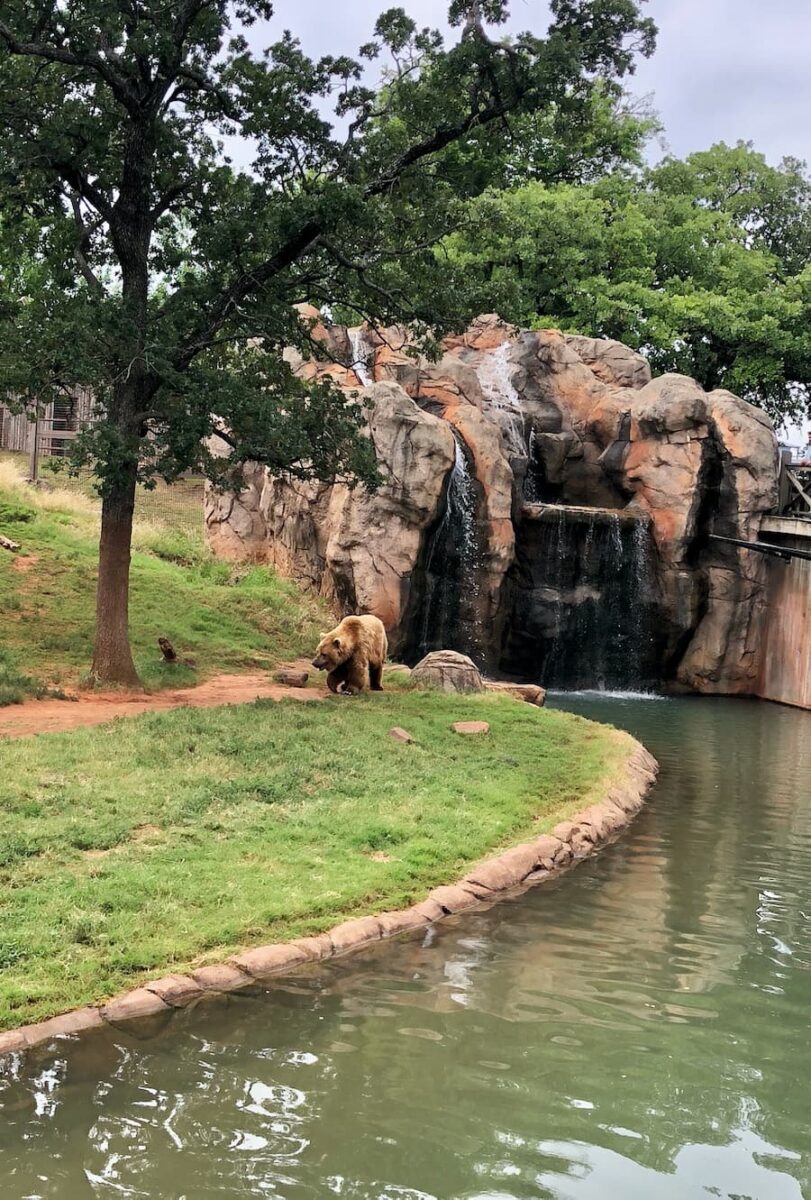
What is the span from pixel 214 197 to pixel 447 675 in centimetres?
738

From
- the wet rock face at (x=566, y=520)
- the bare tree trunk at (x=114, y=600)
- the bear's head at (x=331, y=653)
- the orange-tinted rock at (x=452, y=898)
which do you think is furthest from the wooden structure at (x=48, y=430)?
the orange-tinted rock at (x=452, y=898)

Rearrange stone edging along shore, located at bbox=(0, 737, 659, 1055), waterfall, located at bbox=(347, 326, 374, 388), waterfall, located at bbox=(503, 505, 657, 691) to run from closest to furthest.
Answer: stone edging along shore, located at bbox=(0, 737, 659, 1055) → waterfall, located at bbox=(503, 505, 657, 691) → waterfall, located at bbox=(347, 326, 374, 388)

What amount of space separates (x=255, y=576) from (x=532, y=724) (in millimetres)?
9300

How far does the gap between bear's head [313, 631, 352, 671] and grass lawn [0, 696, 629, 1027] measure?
3.54 feet

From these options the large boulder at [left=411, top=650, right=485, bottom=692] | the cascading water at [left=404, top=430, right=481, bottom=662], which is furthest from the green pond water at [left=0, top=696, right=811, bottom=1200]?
the cascading water at [left=404, top=430, right=481, bottom=662]

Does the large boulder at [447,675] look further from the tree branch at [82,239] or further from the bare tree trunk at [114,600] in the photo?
the tree branch at [82,239]

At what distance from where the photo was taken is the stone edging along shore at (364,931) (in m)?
5.05

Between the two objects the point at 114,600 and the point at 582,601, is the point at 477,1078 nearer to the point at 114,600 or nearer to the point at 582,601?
the point at 114,600

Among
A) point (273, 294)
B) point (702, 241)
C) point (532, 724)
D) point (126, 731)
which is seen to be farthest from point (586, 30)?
point (702, 241)

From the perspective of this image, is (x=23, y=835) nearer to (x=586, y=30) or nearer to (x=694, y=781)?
(x=694, y=781)

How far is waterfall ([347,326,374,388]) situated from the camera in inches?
888

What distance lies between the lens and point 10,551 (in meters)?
18.6

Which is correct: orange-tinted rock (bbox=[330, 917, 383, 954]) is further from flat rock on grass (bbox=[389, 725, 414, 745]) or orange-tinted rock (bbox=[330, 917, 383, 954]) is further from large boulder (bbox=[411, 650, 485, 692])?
large boulder (bbox=[411, 650, 485, 692])

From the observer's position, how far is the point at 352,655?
13.7 meters
